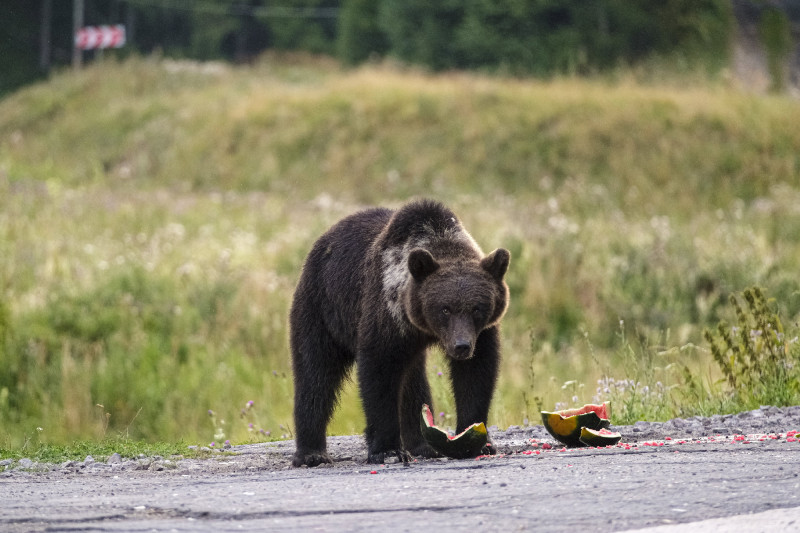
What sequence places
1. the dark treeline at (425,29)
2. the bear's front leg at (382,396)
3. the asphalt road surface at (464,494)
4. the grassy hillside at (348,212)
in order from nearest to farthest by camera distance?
the asphalt road surface at (464,494)
the bear's front leg at (382,396)
the grassy hillside at (348,212)
the dark treeline at (425,29)

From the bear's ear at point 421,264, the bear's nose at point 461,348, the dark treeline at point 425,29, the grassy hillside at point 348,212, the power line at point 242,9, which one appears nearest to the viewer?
the bear's nose at point 461,348

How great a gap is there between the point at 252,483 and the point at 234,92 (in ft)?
109

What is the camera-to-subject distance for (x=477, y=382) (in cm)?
616

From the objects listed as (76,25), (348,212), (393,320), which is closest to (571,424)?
(393,320)

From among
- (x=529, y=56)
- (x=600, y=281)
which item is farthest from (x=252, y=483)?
(x=529, y=56)

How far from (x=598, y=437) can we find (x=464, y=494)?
173cm

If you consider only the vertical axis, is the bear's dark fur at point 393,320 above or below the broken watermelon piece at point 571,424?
above

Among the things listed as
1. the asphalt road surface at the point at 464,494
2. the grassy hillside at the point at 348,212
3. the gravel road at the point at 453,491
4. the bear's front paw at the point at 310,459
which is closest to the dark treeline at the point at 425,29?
the grassy hillside at the point at 348,212

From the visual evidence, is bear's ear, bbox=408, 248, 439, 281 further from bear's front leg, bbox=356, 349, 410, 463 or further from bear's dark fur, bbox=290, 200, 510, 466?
bear's front leg, bbox=356, 349, 410, 463

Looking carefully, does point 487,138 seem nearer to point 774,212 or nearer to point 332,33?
point 774,212

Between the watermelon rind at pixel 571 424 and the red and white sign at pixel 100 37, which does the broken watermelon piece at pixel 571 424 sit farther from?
the red and white sign at pixel 100 37

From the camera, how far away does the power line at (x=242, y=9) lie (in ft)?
186

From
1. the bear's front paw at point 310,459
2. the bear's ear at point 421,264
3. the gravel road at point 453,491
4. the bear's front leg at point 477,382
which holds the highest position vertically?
the bear's ear at point 421,264

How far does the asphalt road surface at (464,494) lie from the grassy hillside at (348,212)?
2.24m
